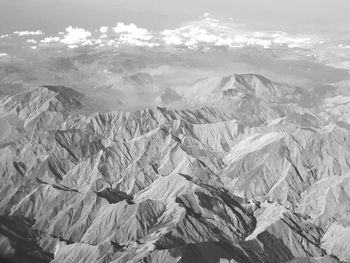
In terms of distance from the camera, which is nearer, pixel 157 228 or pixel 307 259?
pixel 307 259

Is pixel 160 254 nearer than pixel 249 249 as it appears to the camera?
Yes

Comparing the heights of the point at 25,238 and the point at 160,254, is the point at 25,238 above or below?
below

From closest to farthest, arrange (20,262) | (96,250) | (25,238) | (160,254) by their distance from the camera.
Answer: (20,262) < (160,254) < (96,250) < (25,238)

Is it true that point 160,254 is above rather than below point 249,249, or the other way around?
above

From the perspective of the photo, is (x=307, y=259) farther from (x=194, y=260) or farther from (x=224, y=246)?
(x=194, y=260)

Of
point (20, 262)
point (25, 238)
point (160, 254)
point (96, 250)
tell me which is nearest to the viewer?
point (20, 262)

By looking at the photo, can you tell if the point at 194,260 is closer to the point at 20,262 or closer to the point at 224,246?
the point at 224,246

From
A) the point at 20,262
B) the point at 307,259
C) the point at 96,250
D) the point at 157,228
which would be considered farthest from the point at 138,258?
the point at 20,262

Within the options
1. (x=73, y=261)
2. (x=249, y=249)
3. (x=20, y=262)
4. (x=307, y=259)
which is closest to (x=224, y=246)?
(x=249, y=249)

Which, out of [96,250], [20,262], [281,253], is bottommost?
[281,253]
